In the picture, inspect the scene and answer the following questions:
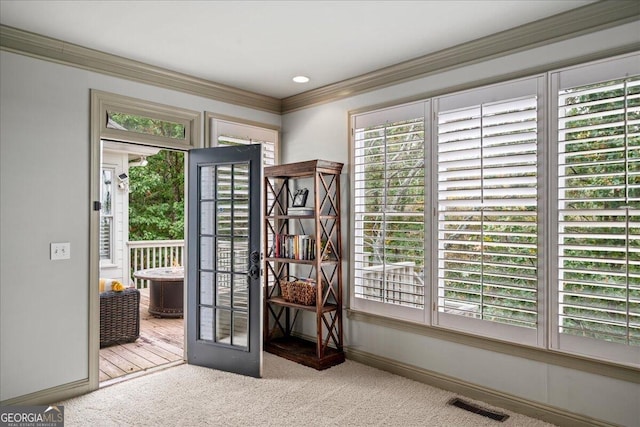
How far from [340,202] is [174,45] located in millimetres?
2009

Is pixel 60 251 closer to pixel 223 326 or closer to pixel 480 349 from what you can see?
pixel 223 326

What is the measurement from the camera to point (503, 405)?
119 inches

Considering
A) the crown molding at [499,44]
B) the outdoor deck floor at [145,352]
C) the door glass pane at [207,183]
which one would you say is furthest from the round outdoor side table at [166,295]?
A: the crown molding at [499,44]

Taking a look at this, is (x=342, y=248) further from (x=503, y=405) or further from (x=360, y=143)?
(x=503, y=405)

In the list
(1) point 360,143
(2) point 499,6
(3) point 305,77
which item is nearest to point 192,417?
(1) point 360,143

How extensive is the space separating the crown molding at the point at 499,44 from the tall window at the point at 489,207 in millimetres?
278

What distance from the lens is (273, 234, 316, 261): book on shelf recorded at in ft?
13.2

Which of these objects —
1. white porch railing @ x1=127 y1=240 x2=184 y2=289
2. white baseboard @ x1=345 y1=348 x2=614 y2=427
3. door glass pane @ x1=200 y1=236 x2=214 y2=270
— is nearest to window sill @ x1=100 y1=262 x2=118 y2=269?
white porch railing @ x1=127 y1=240 x2=184 y2=289

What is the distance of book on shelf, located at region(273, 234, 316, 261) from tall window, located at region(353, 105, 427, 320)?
1.45 ft

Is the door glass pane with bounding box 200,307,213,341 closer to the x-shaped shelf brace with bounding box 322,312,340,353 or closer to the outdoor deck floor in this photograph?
the outdoor deck floor

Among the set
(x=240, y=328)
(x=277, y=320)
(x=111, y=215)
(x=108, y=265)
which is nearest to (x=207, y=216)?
(x=240, y=328)

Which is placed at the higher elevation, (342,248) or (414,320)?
(342,248)

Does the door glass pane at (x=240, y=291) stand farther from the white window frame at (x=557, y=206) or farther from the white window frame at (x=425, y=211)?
the white window frame at (x=557, y=206)

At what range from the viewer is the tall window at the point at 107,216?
266 inches
